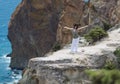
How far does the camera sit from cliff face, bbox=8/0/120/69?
3137 inches

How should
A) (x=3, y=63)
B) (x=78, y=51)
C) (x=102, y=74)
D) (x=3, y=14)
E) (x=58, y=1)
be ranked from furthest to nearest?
1. (x=3, y=14)
2. (x=3, y=63)
3. (x=58, y=1)
4. (x=78, y=51)
5. (x=102, y=74)

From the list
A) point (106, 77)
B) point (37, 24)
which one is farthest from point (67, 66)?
point (37, 24)

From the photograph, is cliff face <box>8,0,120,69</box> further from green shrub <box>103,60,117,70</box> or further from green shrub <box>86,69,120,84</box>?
green shrub <box>86,69,120,84</box>

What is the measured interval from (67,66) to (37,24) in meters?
70.9

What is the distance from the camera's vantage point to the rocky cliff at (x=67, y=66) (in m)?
27.3

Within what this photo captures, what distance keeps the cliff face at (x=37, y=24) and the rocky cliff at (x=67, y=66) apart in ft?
156

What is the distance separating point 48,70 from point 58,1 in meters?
63.0

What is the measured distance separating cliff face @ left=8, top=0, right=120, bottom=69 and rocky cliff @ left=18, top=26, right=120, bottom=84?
156 feet

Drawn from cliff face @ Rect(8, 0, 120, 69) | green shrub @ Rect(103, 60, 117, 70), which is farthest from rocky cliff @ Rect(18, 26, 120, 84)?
cliff face @ Rect(8, 0, 120, 69)

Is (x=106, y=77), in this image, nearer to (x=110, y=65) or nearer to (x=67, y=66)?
(x=110, y=65)

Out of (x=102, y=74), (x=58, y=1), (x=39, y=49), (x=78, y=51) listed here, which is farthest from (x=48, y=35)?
(x=102, y=74)

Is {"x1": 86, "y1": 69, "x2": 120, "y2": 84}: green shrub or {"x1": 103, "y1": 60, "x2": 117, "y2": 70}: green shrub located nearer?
{"x1": 86, "y1": 69, "x2": 120, "y2": 84}: green shrub

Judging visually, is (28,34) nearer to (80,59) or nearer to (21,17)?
(21,17)

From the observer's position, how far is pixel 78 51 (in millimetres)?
30656
